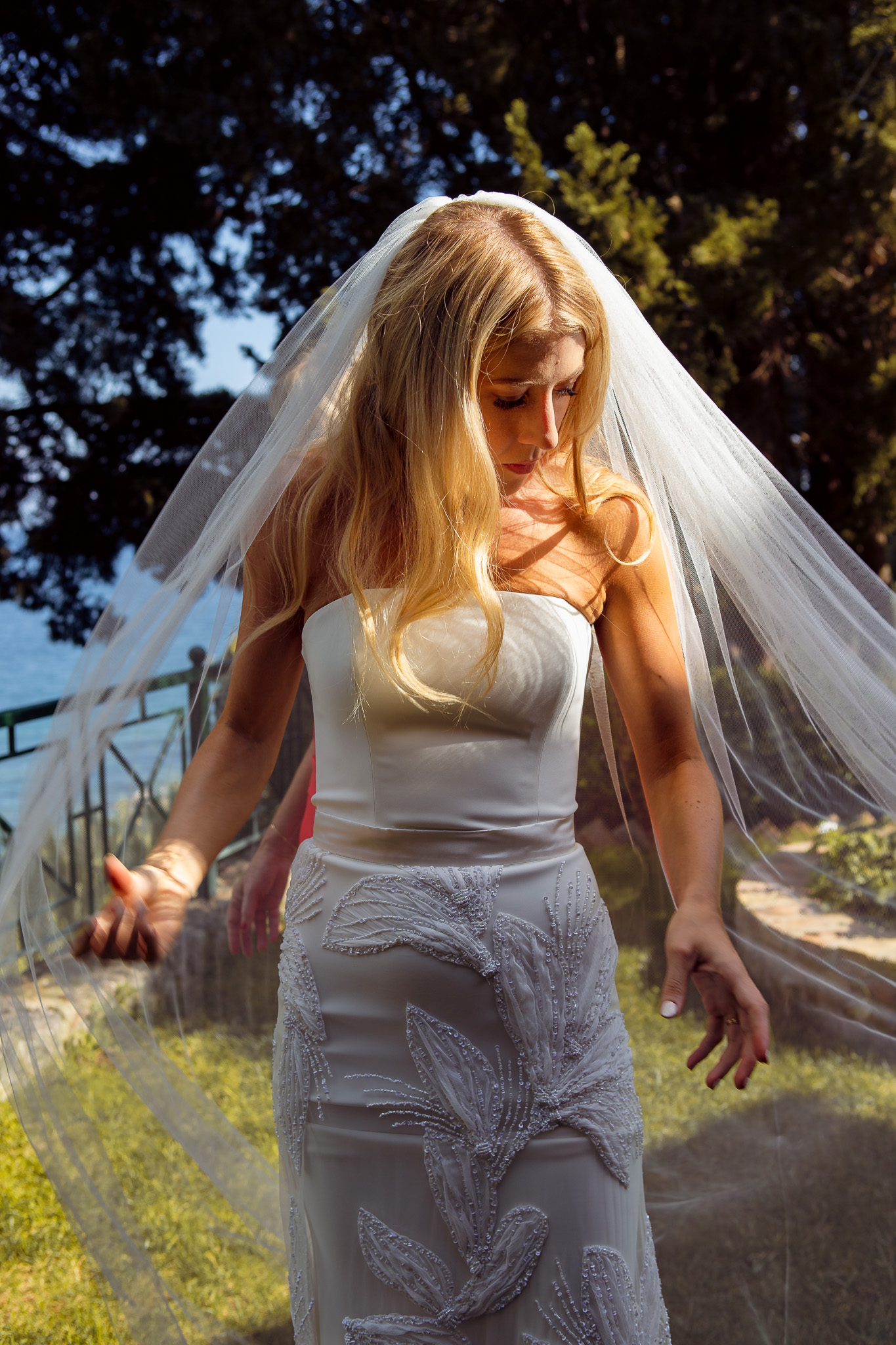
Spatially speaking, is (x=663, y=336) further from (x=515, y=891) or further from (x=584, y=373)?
(x=515, y=891)

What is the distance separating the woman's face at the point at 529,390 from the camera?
1.50 meters

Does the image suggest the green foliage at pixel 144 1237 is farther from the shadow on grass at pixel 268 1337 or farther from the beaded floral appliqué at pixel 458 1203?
the beaded floral appliqué at pixel 458 1203

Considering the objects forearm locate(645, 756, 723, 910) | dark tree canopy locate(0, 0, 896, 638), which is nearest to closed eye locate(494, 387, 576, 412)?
forearm locate(645, 756, 723, 910)

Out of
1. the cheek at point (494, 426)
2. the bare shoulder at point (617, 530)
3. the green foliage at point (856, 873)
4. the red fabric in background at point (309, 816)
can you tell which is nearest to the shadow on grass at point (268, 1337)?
the red fabric in background at point (309, 816)

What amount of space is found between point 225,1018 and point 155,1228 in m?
0.77

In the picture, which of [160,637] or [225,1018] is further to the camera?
[225,1018]

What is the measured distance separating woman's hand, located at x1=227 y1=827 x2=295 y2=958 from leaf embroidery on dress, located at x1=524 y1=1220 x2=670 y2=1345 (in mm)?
1038

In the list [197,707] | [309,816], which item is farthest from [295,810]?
[197,707]

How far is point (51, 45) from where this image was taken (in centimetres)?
598

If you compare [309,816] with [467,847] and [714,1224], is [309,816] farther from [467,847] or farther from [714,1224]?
[714,1224]

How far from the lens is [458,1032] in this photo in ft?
4.67

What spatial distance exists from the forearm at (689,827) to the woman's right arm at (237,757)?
639mm

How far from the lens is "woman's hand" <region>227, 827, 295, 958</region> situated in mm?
2195

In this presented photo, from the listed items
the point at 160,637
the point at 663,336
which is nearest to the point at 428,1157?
the point at 160,637
